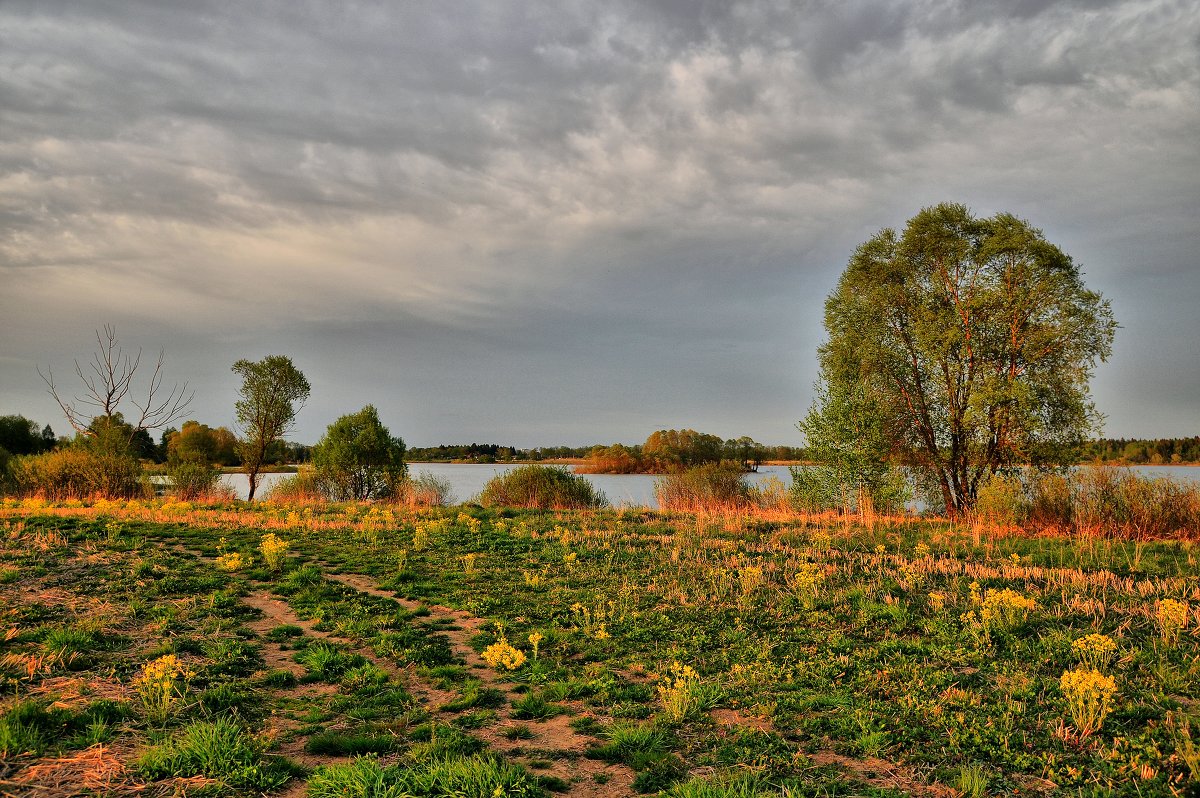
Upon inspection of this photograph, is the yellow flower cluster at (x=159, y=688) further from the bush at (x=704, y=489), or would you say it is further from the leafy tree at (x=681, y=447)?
the leafy tree at (x=681, y=447)

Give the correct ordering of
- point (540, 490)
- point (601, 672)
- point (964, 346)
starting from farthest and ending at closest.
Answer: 1. point (540, 490)
2. point (964, 346)
3. point (601, 672)

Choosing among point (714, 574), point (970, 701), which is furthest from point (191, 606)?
point (970, 701)

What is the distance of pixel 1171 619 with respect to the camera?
301 inches

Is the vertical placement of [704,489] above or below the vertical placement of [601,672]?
above

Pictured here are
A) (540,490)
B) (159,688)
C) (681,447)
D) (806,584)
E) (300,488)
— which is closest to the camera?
(159,688)

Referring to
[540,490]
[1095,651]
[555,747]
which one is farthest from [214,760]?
[540,490]

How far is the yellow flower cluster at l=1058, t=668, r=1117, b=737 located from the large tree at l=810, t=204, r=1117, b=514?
18742 mm

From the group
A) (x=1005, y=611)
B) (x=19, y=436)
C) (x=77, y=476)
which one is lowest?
(x=1005, y=611)

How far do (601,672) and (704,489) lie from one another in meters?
20.8

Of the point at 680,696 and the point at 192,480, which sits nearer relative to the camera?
the point at 680,696

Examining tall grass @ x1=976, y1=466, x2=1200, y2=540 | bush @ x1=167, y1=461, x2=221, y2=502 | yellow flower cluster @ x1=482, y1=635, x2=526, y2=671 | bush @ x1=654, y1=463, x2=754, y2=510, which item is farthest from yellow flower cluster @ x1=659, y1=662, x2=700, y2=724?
bush @ x1=167, y1=461, x2=221, y2=502

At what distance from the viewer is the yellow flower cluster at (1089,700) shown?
5.55 metres

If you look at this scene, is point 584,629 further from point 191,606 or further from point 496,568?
point 191,606

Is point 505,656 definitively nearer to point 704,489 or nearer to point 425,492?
point 704,489
